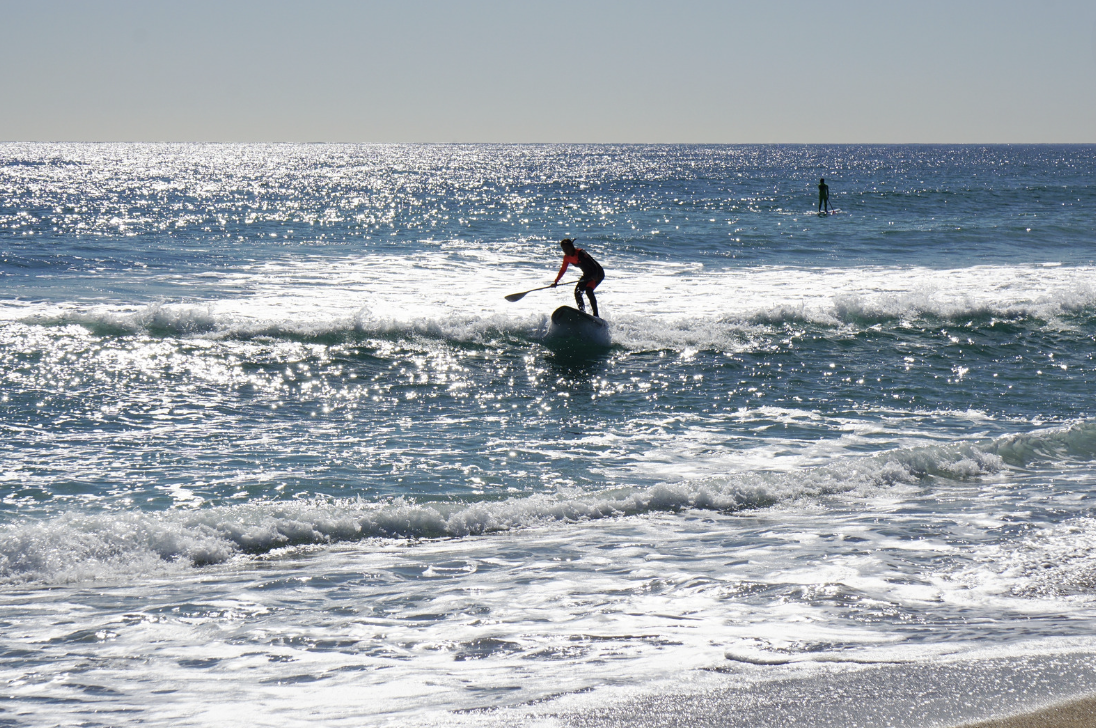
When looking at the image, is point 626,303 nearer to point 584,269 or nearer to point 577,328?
point 577,328

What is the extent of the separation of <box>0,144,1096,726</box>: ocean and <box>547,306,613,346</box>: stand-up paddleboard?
0.45m

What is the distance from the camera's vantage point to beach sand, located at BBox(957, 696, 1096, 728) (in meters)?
3.62

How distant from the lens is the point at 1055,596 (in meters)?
5.37

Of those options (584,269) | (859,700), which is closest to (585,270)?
(584,269)

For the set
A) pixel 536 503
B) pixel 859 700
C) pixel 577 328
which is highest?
pixel 577 328

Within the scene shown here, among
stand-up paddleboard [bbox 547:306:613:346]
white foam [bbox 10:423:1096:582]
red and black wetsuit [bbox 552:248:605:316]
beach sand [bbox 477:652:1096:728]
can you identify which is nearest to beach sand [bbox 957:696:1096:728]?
beach sand [bbox 477:652:1096:728]

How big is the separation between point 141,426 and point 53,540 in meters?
4.07

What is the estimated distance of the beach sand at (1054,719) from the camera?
11.9 feet

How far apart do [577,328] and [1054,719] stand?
12530 millimetres

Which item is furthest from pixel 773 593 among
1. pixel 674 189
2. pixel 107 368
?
pixel 674 189

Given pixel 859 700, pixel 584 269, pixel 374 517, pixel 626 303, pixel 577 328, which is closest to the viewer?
pixel 859 700

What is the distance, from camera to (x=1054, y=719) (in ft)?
12.0

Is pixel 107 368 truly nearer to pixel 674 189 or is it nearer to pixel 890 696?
pixel 890 696

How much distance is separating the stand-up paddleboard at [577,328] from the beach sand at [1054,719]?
12148mm
